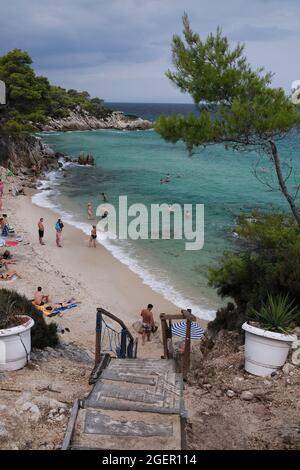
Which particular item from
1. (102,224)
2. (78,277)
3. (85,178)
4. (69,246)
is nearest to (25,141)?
(85,178)

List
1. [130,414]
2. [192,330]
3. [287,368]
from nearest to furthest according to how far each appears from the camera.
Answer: [130,414], [287,368], [192,330]

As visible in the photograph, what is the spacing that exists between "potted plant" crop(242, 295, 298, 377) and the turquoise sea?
2640mm

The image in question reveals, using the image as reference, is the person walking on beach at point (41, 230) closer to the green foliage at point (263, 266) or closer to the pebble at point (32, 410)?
the green foliage at point (263, 266)

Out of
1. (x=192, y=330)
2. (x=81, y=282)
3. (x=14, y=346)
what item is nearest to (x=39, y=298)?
(x=81, y=282)

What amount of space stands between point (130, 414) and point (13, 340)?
238cm

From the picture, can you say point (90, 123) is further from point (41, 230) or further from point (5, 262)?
point (5, 262)

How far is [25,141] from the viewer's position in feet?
133

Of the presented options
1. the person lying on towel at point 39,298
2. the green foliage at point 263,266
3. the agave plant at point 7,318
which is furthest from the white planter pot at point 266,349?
the person lying on towel at point 39,298

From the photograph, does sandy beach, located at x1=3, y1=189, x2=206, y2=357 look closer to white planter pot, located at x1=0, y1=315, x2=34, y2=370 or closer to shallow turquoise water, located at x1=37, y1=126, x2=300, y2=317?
shallow turquoise water, located at x1=37, y1=126, x2=300, y2=317

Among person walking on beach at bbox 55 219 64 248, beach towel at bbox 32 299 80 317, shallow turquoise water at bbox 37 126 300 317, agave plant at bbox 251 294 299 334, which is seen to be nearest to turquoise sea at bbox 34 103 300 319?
shallow turquoise water at bbox 37 126 300 317

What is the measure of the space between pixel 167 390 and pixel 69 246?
1584 cm

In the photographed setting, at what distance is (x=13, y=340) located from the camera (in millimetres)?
6414

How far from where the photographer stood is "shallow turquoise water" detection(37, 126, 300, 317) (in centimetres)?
1762
